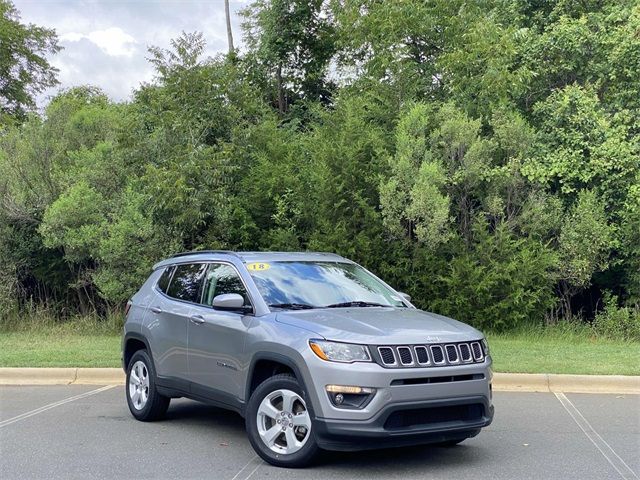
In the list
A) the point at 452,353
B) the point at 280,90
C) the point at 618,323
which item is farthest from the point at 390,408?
the point at 280,90

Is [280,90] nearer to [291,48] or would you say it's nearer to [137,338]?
[291,48]

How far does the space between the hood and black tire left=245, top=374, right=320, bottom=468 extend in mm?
464

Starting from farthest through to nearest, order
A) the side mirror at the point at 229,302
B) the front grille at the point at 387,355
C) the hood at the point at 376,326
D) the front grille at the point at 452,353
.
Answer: the side mirror at the point at 229,302
the front grille at the point at 452,353
the hood at the point at 376,326
the front grille at the point at 387,355

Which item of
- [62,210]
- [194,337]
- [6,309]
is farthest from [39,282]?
[194,337]

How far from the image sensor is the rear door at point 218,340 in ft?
19.9

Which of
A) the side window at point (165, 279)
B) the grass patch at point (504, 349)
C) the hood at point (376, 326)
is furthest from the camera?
the grass patch at point (504, 349)

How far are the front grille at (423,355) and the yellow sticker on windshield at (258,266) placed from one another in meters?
1.73

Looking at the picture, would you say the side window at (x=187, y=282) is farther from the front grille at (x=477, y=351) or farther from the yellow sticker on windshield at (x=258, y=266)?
the front grille at (x=477, y=351)

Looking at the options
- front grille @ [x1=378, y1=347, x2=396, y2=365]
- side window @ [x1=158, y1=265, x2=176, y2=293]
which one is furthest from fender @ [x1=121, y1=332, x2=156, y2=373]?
front grille @ [x1=378, y1=347, x2=396, y2=365]

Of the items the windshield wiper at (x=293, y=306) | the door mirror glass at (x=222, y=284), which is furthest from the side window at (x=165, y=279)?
the windshield wiper at (x=293, y=306)

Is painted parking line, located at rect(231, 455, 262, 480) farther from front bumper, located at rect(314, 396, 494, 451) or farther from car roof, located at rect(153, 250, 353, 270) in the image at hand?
car roof, located at rect(153, 250, 353, 270)

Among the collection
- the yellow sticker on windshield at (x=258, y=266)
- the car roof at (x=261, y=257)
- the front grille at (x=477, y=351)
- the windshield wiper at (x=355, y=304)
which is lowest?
the front grille at (x=477, y=351)

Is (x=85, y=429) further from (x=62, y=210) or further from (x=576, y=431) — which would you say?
(x=62, y=210)

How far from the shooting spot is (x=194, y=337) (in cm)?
663
